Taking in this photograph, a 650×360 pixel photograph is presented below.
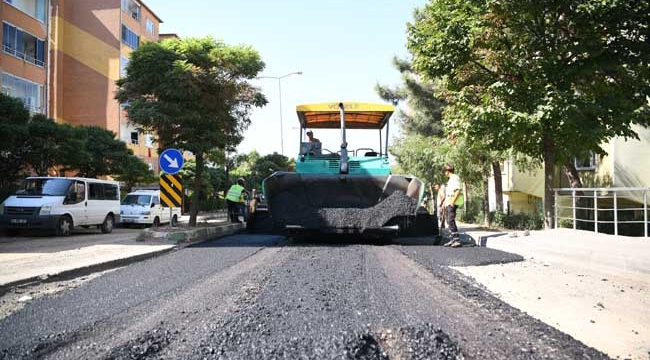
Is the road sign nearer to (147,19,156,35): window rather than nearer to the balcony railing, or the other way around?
the balcony railing

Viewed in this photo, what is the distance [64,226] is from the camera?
48.9ft

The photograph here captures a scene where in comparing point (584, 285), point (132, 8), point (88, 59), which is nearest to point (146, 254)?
point (584, 285)

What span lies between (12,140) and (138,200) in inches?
241

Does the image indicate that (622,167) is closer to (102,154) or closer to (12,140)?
(12,140)

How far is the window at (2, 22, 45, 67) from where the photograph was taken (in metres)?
27.9

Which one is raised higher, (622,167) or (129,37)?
(129,37)

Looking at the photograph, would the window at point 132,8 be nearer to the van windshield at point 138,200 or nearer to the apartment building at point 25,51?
the apartment building at point 25,51

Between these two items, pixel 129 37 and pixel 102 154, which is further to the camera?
pixel 129 37

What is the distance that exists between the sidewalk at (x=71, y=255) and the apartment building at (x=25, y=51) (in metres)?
18.4

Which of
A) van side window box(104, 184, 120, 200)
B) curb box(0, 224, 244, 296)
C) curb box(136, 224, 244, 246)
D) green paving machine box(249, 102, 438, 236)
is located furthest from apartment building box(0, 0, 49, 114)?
green paving machine box(249, 102, 438, 236)

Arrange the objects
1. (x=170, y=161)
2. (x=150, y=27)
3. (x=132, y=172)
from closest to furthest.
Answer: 1. (x=170, y=161)
2. (x=132, y=172)
3. (x=150, y=27)

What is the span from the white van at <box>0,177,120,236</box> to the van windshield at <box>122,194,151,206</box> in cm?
378

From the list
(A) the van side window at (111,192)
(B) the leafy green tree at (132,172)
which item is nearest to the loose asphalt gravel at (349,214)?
(A) the van side window at (111,192)

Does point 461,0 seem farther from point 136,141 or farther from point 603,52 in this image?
point 136,141
